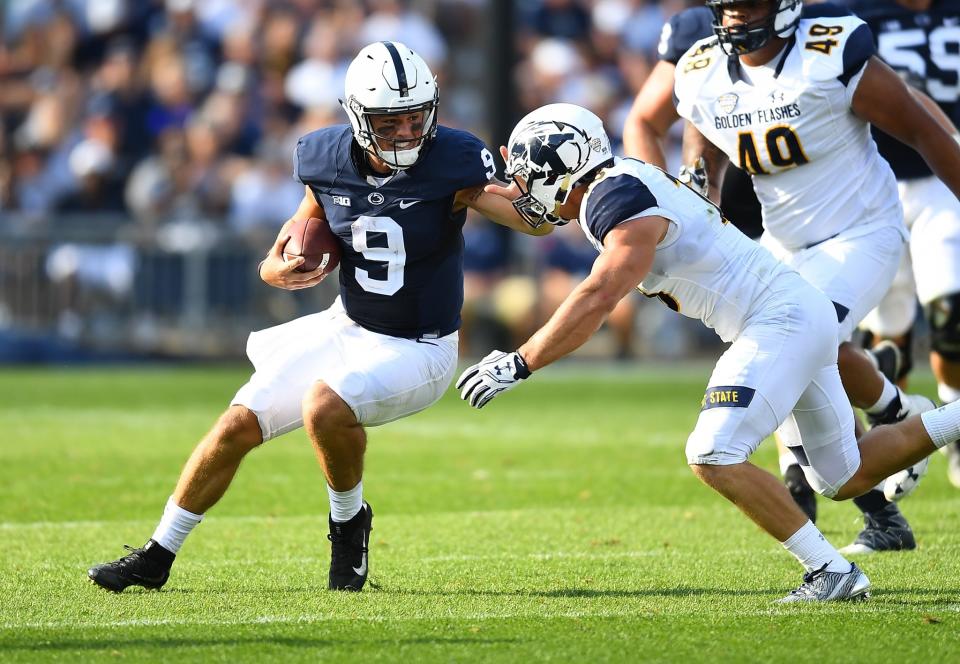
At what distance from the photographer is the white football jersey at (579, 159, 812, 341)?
15.2 feet

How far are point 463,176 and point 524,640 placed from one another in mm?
1777

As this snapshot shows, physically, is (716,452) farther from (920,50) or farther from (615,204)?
Answer: (920,50)

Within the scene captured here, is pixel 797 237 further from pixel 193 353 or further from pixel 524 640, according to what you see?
pixel 193 353

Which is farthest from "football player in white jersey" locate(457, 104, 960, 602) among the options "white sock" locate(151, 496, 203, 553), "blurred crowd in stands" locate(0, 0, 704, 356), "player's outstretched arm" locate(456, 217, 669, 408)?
"blurred crowd in stands" locate(0, 0, 704, 356)

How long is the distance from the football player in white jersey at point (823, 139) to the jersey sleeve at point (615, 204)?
1.20m

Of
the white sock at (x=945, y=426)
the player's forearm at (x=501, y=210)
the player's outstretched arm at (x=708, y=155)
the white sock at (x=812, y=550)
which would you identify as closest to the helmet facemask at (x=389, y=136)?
the player's forearm at (x=501, y=210)

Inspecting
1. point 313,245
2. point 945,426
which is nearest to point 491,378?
point 313,245

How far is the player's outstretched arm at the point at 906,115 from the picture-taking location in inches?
218

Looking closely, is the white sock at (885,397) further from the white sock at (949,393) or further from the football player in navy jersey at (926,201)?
the white sock at (949,393)

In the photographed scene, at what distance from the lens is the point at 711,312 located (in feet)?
16.1

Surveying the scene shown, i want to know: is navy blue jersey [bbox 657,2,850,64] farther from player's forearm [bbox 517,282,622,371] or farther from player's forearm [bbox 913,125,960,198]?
player's forearm [bbox 517,282,622,371]

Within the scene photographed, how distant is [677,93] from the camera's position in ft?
19.7

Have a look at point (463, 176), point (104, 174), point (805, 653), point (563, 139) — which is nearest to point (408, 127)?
point (463, 176)

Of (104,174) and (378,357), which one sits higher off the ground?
(378,357)
